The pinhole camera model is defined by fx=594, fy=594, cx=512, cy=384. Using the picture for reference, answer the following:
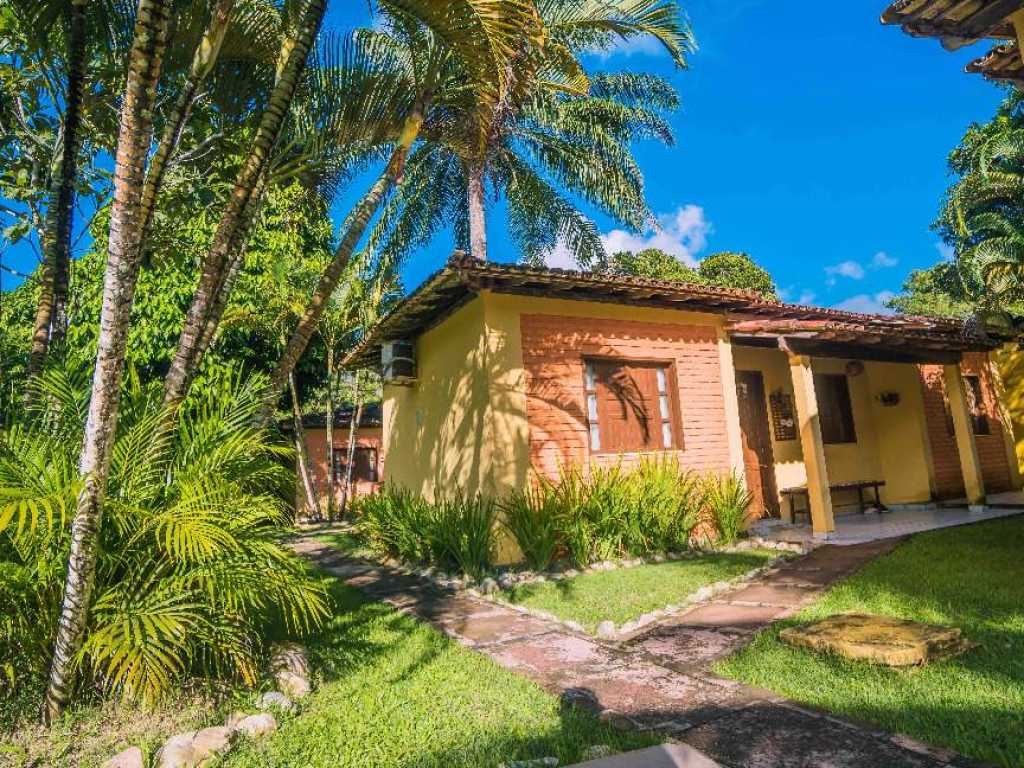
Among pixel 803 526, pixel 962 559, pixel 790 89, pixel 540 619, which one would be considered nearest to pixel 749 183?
pixel 790 89

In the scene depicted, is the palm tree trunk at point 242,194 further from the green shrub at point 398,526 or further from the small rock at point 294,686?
the green shrub at point 398,526

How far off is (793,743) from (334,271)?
13.7ft

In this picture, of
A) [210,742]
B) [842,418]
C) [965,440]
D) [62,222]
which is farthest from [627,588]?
[842,418]

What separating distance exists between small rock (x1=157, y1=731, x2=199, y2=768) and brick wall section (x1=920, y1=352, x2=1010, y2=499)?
11.6m

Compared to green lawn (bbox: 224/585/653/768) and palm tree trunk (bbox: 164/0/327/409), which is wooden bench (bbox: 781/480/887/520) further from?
palm tree trunk (bbox: 164/0/327/409)

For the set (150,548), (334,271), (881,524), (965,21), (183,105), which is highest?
(183,105)

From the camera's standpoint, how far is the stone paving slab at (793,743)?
2.28 meters

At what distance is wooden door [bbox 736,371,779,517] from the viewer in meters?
9.84

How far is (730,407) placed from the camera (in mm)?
8945

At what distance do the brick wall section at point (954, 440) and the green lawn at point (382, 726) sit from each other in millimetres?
10183

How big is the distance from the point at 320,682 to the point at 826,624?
324cm

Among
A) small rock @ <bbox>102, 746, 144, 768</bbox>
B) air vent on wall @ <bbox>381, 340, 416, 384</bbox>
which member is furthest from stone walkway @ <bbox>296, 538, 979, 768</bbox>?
air vent on wall @ <bbox>381, 340, 416, 384</bbox>

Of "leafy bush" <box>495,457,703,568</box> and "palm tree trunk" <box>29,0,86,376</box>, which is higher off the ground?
"palm tree trunk" <box>29,0,86,376</box>

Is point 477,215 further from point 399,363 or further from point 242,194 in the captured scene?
point 242,194
